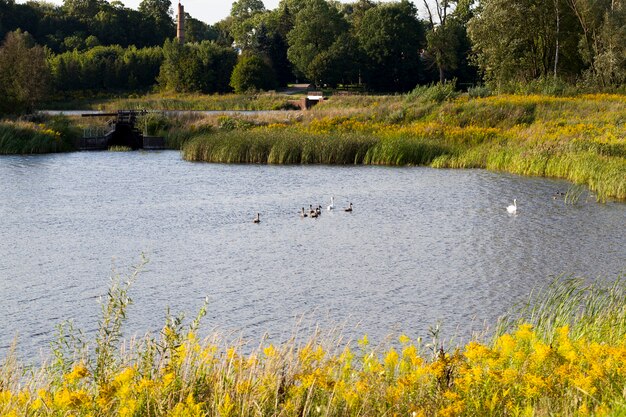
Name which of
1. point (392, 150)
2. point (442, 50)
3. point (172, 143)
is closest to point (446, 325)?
point (392, 150)

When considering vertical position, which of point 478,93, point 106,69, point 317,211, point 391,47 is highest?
point 391,47

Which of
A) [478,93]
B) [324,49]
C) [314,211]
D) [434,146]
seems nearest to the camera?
[314,211]

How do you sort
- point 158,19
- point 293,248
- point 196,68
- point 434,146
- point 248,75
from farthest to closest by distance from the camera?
point 158,19 < point 196,68 < point 248,75 < point 434,146 < point 293,248

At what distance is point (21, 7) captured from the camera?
3661 inches

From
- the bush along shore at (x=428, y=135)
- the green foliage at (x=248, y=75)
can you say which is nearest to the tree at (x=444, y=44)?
the green foliage at (x=248, y=75)

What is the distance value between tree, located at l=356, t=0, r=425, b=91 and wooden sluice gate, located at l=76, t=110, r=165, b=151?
126ft

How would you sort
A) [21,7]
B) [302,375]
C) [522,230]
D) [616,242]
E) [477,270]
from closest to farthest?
[302,375] < [477,270] < [616,242] < [522,230] < [21,7]

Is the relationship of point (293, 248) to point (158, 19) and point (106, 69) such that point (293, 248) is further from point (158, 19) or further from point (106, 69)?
point (158, 19)

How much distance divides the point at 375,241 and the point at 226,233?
3.24 m

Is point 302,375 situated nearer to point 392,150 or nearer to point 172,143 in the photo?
point 392,150

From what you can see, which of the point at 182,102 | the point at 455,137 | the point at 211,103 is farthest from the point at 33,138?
the point at 211,103

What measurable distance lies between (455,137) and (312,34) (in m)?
51.5

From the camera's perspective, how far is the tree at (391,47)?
79.6m

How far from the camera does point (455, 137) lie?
112 feet
